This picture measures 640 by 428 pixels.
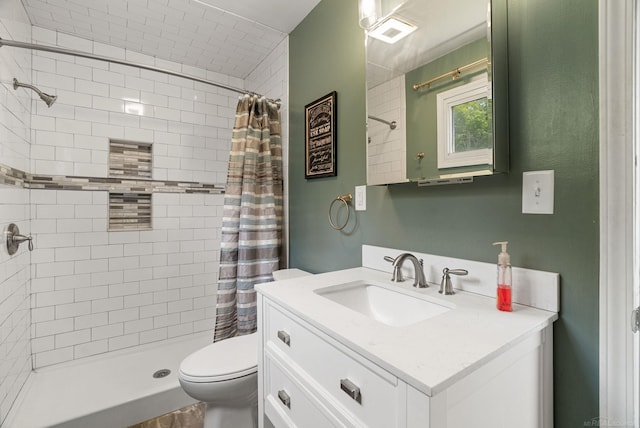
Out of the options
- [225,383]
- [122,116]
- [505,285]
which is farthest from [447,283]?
[122,116]

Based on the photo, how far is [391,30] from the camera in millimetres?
1305

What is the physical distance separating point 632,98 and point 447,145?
47 centimetres

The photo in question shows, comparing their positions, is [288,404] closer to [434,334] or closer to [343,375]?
[343,375]

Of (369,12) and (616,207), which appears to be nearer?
(616,207)

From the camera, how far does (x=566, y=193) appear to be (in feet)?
2.78

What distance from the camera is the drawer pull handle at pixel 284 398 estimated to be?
3.19ft

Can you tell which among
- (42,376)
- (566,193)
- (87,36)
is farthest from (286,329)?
(87,36)

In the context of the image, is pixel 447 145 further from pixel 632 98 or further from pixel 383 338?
pixel 383 338

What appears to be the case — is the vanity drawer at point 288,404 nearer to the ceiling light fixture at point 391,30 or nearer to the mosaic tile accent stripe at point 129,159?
the ceiling light fixture at point 391,30

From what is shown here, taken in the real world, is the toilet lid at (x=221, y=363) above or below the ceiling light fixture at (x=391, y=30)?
below

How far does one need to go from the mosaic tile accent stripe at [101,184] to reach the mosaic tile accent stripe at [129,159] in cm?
6

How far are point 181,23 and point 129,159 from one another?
1120 mm

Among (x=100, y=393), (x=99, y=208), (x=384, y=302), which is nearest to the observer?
(x=384, y=302)

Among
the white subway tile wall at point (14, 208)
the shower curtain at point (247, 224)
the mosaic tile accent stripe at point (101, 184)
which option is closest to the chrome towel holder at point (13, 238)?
the white subway tile wall at point (14, 208)
